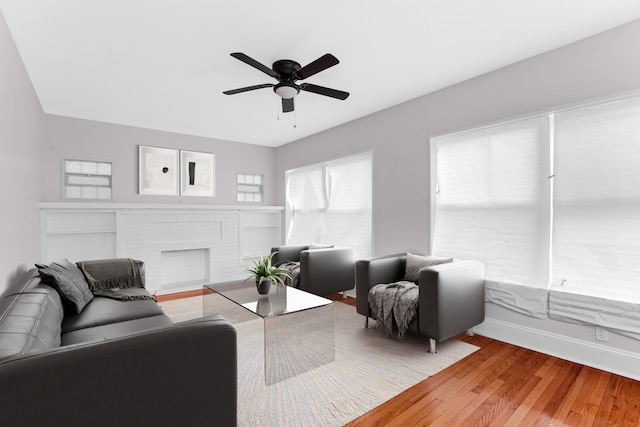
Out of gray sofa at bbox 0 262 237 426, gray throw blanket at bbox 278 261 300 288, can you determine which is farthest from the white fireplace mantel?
gray sofa at bbox 0 262 237 426

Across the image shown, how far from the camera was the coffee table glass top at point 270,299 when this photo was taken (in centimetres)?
251

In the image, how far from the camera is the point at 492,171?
120 inches

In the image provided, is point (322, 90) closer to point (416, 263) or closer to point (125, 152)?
point (416, 263)

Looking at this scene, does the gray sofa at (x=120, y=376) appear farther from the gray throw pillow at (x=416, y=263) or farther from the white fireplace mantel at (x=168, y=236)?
the white fireplace mantel at (x=168, y=236)

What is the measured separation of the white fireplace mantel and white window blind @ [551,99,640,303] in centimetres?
441

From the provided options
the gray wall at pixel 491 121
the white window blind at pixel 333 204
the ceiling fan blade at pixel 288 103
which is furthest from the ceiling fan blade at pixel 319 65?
the white window blind at pixel 333 204

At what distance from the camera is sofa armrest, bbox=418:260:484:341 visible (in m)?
2.49

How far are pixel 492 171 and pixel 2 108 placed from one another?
157 inches

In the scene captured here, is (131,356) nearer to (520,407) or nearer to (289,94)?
(520,407)

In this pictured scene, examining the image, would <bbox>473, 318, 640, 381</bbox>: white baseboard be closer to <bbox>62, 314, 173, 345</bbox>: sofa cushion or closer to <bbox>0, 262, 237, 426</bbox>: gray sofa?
<bbox>0, 262, 237, 426</bbox>: gray sofa

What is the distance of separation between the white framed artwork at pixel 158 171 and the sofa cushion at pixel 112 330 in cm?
326

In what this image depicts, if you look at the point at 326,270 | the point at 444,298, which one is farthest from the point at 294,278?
the point at 444,298

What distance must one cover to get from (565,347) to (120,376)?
312 centimetres

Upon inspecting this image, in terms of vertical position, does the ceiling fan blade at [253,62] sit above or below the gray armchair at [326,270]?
above
